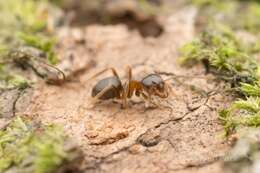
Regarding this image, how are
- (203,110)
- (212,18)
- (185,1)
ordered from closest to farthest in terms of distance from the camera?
(203,110) < (212,18) < (185,1)

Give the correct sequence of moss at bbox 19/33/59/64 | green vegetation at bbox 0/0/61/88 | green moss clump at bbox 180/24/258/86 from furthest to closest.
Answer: moss at bbox 19/33/59/64
green vegetation at bbox 0/0/61/88
green moss clump at bbox 180/24/258/86

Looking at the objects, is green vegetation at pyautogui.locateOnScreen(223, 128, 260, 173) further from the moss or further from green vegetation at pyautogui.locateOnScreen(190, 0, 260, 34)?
green vegetation at pyautogui.locateOnScreen(190, 0, 260, 34)

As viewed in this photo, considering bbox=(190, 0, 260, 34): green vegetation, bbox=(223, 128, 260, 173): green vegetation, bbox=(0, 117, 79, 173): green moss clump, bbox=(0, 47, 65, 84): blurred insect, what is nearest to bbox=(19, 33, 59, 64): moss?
bbox=(0, 47, 65, 84): blurred insect

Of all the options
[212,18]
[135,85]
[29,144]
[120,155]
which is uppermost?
[212,18]

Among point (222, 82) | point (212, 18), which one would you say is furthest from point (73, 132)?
point (212, 18)

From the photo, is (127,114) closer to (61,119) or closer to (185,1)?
(61,119)
